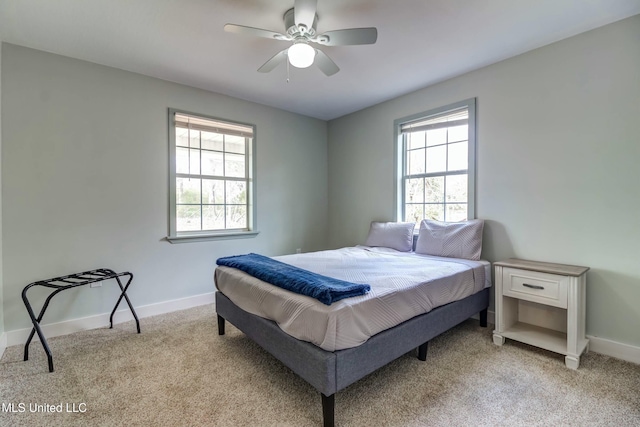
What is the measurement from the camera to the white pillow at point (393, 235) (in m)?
3.39

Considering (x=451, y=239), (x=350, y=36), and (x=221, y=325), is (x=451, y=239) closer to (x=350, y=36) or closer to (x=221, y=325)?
(x=350, y=36)

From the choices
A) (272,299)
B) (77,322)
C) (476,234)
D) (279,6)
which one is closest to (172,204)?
(77,322)

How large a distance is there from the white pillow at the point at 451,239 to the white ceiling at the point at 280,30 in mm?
1606

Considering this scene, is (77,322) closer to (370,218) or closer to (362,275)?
(362,275)

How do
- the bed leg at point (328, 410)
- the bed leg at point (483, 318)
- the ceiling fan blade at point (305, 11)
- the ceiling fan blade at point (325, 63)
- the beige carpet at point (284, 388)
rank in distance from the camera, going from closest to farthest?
the bed leg at point (328, 410) → the beige carpet at point (284, 388) → the ceiling fan blade at point (305, 11) → the ceiling fan blade at point (325, 63) → the bed leg at point (483, 318)

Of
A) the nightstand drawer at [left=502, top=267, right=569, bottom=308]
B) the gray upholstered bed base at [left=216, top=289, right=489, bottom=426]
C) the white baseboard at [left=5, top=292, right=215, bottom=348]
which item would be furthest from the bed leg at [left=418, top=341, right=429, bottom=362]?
the white baseboard at [left=5, top=292, right=215, bottom=348]

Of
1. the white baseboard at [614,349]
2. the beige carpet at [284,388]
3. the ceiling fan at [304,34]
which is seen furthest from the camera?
the white baseboard at [614,349]

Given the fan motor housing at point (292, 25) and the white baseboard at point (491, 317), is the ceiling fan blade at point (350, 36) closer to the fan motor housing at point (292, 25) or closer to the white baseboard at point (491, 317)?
the fan motor housing at point (292, 25)

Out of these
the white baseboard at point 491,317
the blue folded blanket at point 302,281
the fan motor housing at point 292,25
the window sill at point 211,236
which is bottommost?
the white baseboard at point 491,317

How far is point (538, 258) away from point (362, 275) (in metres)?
1.71

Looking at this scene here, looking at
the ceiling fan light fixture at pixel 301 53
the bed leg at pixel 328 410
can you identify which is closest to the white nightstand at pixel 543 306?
the bed leg at pixel 328 410

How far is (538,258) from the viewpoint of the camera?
2609mm

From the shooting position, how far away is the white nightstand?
2.11 metres

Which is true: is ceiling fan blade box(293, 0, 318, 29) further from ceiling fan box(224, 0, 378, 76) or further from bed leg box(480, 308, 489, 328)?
bed leg box(480, 308, 489, 328)
